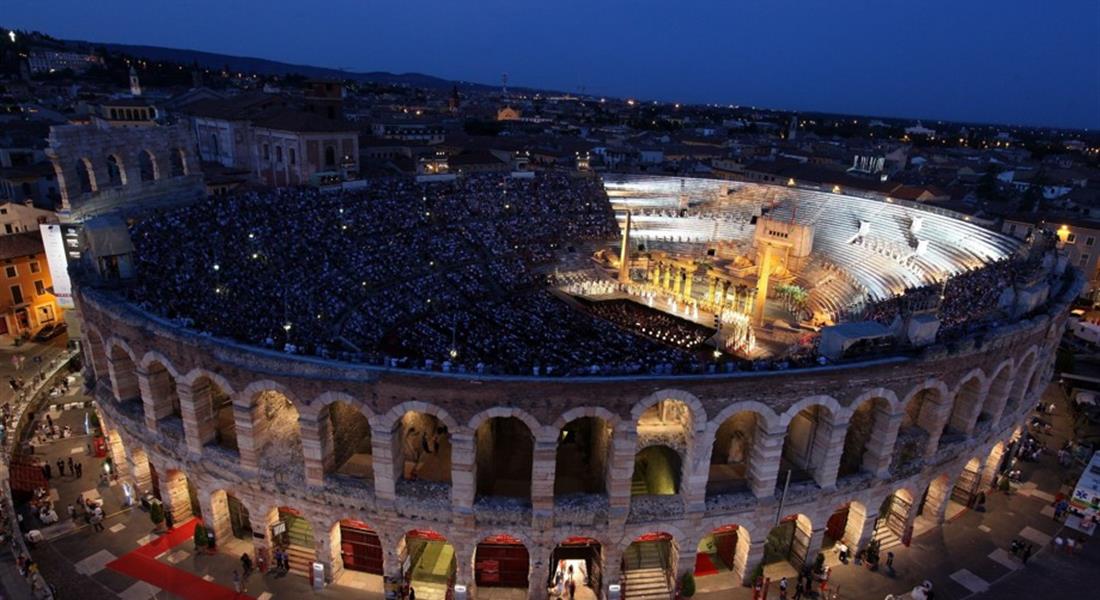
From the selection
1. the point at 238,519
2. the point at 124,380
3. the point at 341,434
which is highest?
the point at 124,380

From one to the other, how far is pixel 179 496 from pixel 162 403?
464 centimetres

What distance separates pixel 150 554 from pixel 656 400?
22.4 metres

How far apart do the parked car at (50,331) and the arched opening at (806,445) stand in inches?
1966

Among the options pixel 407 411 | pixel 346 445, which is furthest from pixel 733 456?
pixel 346 445

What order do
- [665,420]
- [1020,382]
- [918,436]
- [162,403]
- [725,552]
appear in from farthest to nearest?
[1020,382]
[665,420]
[918,436]
[725,552]
[162,403]

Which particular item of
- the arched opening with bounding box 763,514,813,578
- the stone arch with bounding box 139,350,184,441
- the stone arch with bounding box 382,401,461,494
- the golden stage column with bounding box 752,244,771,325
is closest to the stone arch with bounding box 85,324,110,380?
the stone arch with bounding box 139,350,184,441

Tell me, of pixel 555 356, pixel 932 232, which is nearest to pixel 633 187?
pixel 932 232

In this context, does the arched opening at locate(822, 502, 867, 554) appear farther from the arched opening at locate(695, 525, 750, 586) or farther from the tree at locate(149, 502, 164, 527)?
the tree at locate(149, 502, 164, 527)

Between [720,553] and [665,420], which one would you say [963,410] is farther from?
[665,420]

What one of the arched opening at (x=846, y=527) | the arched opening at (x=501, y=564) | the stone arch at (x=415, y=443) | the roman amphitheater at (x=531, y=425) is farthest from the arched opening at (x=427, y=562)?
the arched opening at (x=846, y=527)

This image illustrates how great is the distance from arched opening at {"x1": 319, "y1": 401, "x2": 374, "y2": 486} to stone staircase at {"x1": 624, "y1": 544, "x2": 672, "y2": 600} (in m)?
11.5

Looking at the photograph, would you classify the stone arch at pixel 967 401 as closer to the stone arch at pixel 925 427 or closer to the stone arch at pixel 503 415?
the stone arch at pixel 925 427

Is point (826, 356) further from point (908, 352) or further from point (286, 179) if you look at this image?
point (286, 179)

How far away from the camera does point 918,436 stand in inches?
1136
